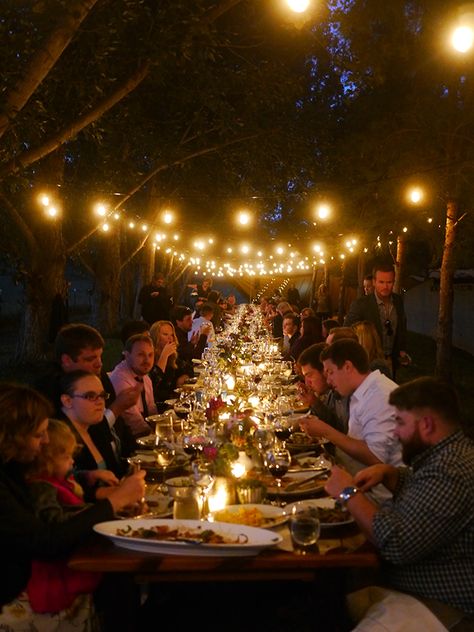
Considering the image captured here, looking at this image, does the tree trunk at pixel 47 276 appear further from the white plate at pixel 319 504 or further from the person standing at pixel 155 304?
the white plate at pixel 319 504

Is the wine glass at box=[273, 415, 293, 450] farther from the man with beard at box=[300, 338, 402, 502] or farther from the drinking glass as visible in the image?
the drinking glass

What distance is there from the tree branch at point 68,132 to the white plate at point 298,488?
4.09 m

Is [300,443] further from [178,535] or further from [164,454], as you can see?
[178,535]

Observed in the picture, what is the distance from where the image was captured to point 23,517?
234 centimetres

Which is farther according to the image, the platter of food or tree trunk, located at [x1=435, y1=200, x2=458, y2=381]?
tree trunk, located at [x1=435, y1=200, x2=458, y2=381]

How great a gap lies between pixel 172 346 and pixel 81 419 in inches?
148

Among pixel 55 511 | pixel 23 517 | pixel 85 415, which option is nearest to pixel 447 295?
pixel 85 415

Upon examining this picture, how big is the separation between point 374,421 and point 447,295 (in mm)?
8250

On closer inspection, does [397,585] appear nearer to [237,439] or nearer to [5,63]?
[237,439]

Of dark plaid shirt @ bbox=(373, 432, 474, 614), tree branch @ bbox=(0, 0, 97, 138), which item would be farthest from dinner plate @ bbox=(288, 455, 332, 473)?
tree branch @ bbox=(0, 0, 97, 138)

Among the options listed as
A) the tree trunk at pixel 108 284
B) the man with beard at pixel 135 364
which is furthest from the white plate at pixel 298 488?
the tree trunk at pixel 108 284

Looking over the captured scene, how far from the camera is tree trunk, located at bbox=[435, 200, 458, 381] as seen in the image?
1119cm

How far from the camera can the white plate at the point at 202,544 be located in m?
2.34

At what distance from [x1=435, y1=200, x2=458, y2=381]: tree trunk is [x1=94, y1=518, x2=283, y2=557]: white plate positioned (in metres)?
9.32
